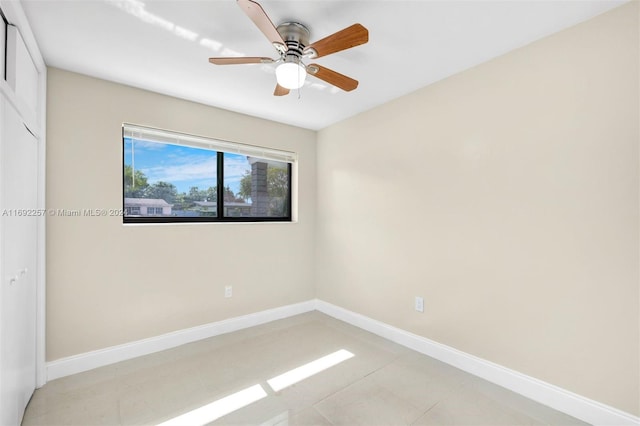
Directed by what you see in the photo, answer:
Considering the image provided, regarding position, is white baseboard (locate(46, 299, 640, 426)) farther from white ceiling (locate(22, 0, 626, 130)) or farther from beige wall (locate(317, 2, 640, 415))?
white ceiling (locate(22, 0, 626, 130))

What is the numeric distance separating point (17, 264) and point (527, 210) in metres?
3.06

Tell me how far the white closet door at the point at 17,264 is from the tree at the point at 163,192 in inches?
32.0

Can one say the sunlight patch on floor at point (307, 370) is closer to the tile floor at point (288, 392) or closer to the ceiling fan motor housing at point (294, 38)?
the tile floor at point (288, 392)

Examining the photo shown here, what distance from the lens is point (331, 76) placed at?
191 cm

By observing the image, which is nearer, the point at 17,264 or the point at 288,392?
the point at 17,264

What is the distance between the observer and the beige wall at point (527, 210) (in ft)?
5.37

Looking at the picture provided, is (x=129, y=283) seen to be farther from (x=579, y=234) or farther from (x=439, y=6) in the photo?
(x=579, y=234)

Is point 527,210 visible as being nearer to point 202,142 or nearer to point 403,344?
point 403,344

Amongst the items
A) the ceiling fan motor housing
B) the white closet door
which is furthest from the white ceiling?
the white closet door

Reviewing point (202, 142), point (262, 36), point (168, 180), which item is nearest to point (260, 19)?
point (262, 36)

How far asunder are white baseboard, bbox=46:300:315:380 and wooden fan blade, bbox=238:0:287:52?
2.58 meters

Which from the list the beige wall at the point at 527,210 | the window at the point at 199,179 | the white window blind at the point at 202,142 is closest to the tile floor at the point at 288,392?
the beige wall at the point at 527,210

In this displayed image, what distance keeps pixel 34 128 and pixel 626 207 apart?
3577 millimetres

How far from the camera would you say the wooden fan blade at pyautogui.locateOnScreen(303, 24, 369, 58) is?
141 centimetres
